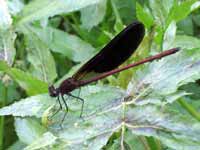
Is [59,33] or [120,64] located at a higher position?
[59,33]

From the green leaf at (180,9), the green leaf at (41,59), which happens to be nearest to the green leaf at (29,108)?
the green leaf at (41,59)

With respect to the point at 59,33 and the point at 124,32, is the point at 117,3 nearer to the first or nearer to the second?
the point at 59,33

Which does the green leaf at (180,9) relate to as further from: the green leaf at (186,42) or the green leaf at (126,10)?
the green leaf at (126,10)

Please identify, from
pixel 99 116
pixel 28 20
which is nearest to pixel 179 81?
pixel 99 116

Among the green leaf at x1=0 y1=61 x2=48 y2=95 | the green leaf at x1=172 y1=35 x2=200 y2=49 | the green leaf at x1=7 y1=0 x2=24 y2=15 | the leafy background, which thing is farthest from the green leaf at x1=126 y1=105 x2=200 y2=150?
the green leaf at x1=7 y1=0 x2=24 y2=15

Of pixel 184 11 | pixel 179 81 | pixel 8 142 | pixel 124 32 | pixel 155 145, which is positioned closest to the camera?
pixel 179 81

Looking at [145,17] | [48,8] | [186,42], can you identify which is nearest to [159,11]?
[145,17]

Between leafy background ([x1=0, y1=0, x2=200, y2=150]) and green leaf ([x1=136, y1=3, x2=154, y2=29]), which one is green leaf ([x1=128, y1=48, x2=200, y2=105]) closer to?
leafy background ([x1=0, y1=0, x2=200, y2=150])
